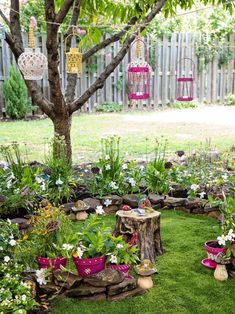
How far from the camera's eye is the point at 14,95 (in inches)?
359

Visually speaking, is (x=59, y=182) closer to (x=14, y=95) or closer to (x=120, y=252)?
(x=120, y=252)

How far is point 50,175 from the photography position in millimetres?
4062

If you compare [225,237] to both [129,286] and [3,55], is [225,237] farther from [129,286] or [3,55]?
[3,55]

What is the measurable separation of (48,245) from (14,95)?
680cm

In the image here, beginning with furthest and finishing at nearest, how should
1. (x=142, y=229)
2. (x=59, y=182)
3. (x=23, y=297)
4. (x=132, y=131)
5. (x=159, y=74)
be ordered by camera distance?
(x=159, y=74), (x=132, y=131), (x=59, y=182), (x=142, y=229), (x=23, y=297)

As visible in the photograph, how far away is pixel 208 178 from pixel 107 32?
7.09 m

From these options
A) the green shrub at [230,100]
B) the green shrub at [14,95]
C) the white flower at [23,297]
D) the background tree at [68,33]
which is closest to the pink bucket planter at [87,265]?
the white flower at [23,297]

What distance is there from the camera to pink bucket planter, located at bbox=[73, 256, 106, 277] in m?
2.62

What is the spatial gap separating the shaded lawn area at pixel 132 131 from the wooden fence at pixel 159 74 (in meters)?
0.79

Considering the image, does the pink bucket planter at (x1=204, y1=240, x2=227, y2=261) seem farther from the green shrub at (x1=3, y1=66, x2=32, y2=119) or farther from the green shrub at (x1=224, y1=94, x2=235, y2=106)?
the green shrub at (x1=224, y1=94, x2=235, y2=106)

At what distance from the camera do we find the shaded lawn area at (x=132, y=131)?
6.77 metres

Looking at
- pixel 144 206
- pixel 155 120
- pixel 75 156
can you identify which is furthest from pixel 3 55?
pixel 144 206

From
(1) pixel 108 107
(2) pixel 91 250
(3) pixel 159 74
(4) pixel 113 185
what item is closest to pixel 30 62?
(4) pixel 113 185

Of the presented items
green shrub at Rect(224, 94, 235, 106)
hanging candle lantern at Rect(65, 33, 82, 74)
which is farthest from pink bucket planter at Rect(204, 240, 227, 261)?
green shrub at Rect(224, 94, 235, 106)
